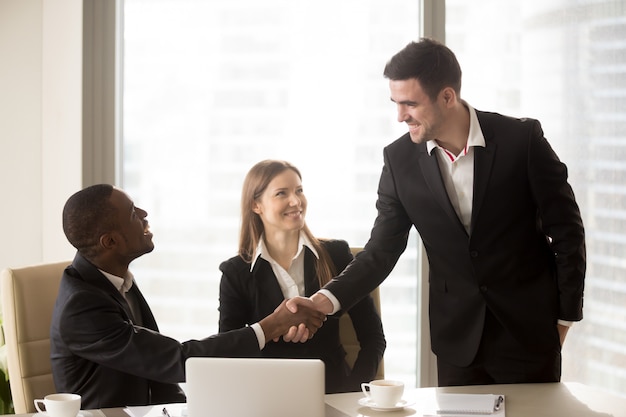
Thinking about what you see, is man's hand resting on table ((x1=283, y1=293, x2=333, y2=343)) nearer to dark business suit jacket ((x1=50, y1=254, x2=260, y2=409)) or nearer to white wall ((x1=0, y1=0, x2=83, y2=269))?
dark business suit jacket ((x1=50, y1=254, x2=260, y2=409))

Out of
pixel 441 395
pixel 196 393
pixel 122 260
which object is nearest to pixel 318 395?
pixel 196 393

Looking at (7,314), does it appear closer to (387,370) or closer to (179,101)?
(179,101)

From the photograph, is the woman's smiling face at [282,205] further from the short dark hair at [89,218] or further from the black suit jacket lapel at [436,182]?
the short dark hair at [89,218]

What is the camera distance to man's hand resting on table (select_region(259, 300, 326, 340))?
8.59 feet

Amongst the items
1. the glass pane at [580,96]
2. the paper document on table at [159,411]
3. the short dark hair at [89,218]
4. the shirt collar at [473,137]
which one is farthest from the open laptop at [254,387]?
the glass pane at [580,96]

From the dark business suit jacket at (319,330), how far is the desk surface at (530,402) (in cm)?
62

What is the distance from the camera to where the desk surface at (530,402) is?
199 cm

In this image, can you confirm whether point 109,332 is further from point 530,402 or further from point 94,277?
point 530,402

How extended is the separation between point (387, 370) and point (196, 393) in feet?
7.44

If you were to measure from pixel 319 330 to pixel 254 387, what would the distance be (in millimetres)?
1102

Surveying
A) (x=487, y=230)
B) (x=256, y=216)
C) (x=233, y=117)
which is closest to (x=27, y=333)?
(x=256, y=216)

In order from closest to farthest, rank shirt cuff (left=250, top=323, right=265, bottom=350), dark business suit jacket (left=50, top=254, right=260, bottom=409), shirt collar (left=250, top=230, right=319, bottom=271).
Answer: dark business suit jacket (left=50, top=254, right=260, bottom=409)
shirt cuff (left=250, top=323, right=265, bottom=350)
shirt collar (left=250, top=230, right=319, bottom=271)

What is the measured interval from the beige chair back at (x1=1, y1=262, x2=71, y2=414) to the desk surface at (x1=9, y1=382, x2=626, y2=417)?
488 millimetres

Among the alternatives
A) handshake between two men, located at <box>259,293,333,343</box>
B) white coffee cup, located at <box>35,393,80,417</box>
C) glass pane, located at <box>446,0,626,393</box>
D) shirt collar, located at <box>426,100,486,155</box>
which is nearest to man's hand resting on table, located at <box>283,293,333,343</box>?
handshake between two men, located at <box>259,293,333,343</box>
